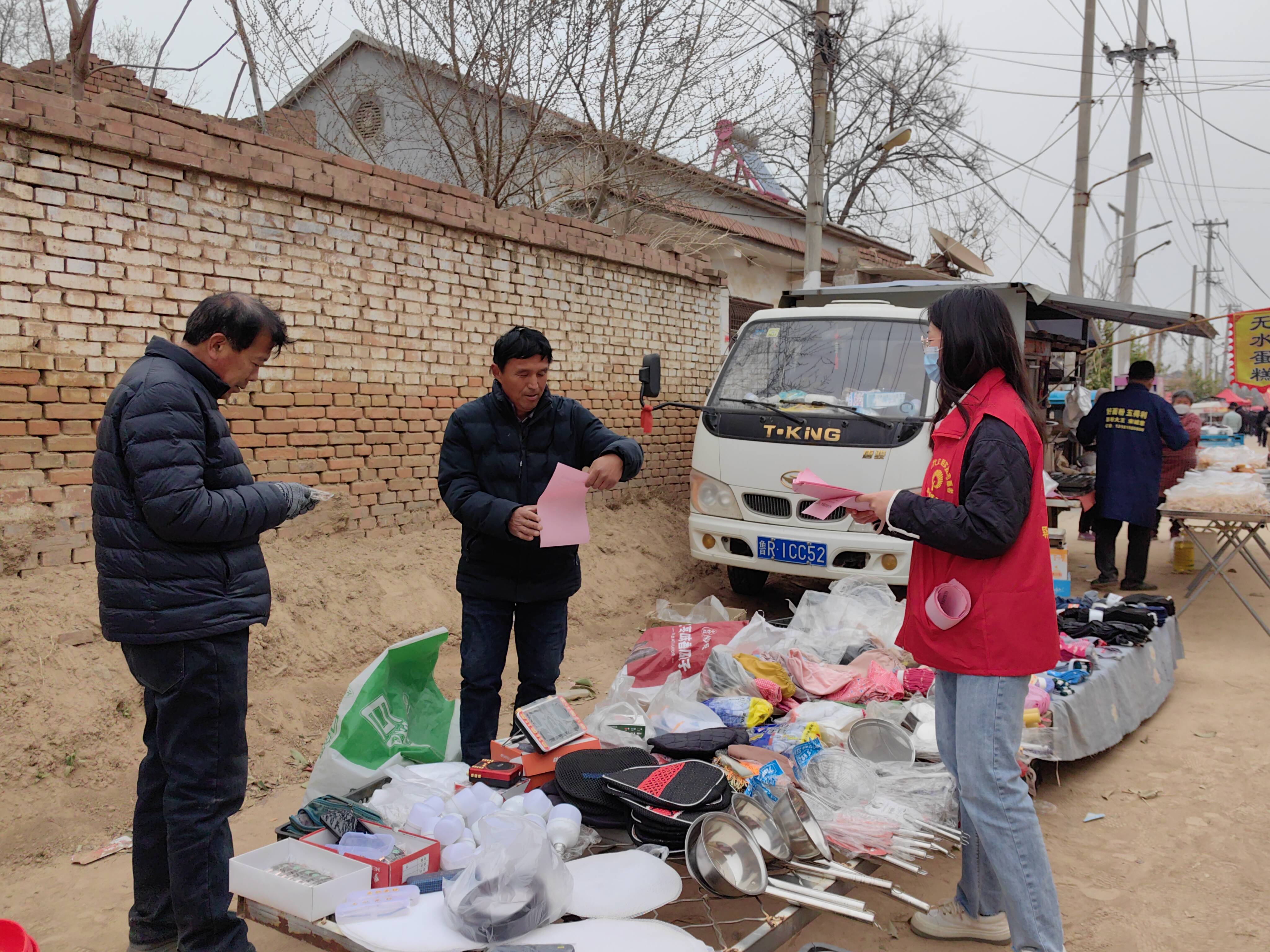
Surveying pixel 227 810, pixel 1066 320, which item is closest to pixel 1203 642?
pixel 1066 320

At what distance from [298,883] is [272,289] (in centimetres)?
416

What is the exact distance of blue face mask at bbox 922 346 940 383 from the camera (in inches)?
105

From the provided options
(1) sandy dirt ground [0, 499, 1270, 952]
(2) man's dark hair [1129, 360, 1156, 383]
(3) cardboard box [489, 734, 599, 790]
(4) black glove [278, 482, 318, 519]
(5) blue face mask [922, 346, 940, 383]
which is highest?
(2) man's dark hair [1129, 360, 1156, 383]

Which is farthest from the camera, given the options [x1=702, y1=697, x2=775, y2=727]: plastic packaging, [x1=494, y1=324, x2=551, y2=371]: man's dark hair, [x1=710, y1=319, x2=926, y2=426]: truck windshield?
[x1=710, y1=319, x2=926, y2=426]: truck windshield

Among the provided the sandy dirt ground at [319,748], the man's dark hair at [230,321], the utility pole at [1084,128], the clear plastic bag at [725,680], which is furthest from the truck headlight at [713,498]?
the utility pole at [1084,128]

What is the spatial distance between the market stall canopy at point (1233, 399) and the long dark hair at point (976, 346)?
33.4 meters

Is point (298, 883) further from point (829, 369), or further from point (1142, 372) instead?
point (1142, 372)

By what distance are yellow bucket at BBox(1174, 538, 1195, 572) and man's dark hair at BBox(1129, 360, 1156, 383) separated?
6.53 feet

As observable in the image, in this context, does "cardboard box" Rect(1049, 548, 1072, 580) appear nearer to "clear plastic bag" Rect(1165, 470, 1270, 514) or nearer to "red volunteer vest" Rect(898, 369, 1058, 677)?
"clear plastic bag" Rect(1165, 470, 1270, 514)

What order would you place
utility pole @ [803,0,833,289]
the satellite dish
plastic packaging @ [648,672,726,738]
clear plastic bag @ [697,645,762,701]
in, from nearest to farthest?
plastic packaging @ [648,672,726,738] → clear plastic bag @ [697,645,762,701] → utility pole @ [803,0,833,289] → the satellite dish

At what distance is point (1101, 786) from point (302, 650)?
428 cm

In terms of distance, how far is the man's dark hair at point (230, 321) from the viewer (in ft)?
8.21

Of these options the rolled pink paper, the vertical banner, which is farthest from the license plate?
the vertical banner

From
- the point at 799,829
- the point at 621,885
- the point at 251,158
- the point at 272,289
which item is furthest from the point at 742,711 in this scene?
the point at 251,158
